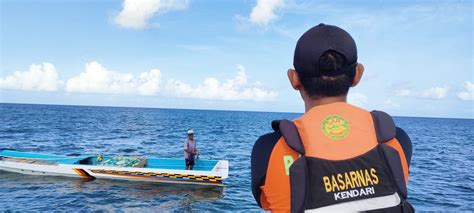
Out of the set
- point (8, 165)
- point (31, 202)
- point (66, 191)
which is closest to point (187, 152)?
point (66, 191)

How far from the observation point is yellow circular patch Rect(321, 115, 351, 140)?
1.72 metres

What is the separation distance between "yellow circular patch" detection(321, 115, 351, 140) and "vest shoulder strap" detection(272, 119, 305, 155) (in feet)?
0.51

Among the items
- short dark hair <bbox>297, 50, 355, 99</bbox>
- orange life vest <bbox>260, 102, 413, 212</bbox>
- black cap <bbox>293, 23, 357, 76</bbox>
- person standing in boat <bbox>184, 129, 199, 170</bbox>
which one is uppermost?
black cap <bbox>293, 23, 357, 76</bbox>

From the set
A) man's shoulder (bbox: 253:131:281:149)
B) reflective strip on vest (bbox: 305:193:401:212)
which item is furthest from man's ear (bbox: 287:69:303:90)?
reflective strip on vest (bbox: 305:193:401:212)

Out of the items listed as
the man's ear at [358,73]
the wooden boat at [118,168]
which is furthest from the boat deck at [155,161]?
the man's ear at [358,73]

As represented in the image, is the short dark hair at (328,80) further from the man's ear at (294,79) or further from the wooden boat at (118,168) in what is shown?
the wooden boat at (118,168)

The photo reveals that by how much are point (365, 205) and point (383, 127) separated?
0.43 meters

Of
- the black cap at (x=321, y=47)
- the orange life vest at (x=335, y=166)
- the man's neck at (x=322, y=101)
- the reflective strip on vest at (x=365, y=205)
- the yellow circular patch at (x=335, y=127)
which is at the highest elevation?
the black cap at (x=321, y=47)

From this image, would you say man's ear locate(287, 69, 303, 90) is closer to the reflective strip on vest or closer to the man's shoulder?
the man's shoulder

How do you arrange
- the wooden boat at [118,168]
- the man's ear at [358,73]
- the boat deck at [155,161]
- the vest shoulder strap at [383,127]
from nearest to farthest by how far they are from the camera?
the vest shoulder strap at [383,127], the man's ear at [358,73], the wooden boat at [118,168], the boat deck at [155,161]

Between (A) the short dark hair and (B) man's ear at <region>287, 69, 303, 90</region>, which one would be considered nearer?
(A) the short dark hair

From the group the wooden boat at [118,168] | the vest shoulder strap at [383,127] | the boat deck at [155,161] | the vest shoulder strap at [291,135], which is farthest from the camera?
the boat deck at [155,161]

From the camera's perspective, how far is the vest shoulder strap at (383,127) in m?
1.76

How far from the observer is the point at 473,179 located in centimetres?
2388
